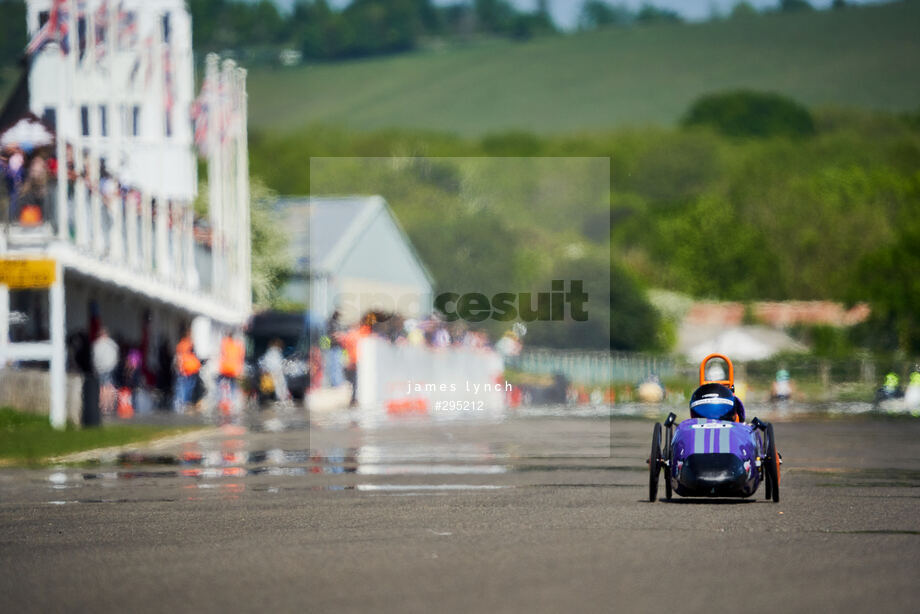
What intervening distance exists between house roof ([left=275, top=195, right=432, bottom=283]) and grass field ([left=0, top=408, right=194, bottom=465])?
4781 cm

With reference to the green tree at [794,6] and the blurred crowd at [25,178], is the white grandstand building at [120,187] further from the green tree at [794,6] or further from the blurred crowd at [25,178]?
the green tree at [794,6]

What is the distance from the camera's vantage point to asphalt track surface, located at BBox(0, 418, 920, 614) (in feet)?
29.6

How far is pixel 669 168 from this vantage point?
457ft

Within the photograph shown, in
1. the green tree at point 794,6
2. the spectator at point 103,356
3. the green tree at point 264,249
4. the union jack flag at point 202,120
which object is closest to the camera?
the spectator at point 103,356

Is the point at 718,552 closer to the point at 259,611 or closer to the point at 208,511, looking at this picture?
the point at 259,611

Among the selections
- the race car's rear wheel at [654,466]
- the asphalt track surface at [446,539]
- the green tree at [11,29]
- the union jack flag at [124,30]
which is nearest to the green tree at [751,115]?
the green tree at [11,29]

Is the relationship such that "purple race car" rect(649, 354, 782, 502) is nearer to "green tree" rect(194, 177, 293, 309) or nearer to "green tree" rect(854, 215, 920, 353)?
"green tree" rect(194, 177, 293, 309)

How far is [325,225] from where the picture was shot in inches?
3238

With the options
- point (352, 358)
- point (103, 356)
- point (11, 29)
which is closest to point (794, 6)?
point (11, 29)

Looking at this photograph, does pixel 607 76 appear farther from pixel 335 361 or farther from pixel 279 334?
pixel 335 361

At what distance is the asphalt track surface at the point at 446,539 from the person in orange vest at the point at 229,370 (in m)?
18.0

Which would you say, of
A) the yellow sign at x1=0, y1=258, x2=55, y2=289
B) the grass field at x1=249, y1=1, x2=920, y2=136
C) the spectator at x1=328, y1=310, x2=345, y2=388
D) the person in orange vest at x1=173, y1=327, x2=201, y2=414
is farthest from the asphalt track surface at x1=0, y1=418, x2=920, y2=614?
the grass field at x1=249, y1=1, x2=920, y2=136

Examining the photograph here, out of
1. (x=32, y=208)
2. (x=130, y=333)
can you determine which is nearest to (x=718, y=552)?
(x=32, y=208)

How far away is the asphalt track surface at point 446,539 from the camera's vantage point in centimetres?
901
